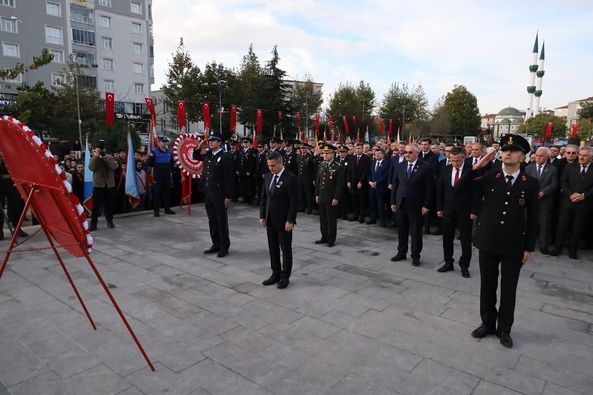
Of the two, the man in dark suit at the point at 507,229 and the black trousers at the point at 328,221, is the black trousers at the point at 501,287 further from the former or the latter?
the black trousers at the point at 328,221

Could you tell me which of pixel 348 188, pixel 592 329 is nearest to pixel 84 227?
pixel 592 329

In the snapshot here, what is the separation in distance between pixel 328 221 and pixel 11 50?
46.9 metres

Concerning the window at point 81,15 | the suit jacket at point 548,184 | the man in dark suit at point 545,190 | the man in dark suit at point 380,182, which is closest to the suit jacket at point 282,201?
the man in dark suit at point 380,182

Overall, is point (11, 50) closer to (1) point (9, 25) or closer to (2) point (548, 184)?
(1) point (9, 25)

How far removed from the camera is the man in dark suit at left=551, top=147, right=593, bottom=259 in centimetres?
664

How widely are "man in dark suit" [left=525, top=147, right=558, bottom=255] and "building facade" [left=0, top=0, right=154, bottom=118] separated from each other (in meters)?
37.9

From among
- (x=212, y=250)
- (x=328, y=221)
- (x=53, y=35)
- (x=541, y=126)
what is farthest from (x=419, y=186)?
(x=541, y=126)

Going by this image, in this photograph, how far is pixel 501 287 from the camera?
388 centimetres

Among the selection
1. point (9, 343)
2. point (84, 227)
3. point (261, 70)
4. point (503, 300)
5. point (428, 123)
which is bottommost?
point (9, 343)

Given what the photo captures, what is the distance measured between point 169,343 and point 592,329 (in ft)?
13.7

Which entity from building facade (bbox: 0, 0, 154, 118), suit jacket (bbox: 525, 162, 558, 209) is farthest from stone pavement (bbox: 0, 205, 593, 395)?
building facade (bbox: 0, 0, 154, 118)

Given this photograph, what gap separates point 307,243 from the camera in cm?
754

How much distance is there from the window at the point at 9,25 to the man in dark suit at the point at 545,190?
161 ft

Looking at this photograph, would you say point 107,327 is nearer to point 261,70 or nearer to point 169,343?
point 169,343
